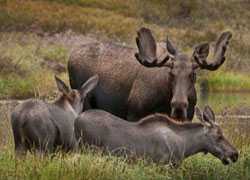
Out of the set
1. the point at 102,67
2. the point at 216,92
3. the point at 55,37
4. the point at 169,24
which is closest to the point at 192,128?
the point at 102,67

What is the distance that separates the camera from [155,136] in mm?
13828

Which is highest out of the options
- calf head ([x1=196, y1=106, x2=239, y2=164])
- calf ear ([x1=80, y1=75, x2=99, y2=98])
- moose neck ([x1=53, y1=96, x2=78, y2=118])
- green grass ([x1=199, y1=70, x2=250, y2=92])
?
calf ear ([x1=80, y1=75, x2=99, y2=98])

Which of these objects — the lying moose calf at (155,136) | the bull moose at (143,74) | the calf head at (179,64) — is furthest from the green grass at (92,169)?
the bull moose at (143,74)

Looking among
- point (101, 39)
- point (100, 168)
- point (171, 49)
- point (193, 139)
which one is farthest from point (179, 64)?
point (101, 39)

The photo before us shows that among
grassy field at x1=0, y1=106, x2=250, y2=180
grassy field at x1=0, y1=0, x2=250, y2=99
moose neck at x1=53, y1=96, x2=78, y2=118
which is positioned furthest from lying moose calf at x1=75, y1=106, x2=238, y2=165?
grassy field at x1=0, y1=0, x2=250, y2=99

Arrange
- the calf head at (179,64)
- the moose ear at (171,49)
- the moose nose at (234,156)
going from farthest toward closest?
the moose ear at (171,49)
the calf head at (179,64)
the moose nose at (234,156)

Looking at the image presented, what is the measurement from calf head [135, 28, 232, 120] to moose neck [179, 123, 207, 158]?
1.33 ft

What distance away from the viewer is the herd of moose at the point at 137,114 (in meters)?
13.7

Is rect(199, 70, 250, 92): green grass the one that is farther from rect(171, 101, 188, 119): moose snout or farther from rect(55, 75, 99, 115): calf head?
rect(171, 101, 188, 119): moose snout

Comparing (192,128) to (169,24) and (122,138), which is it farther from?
(169,24)

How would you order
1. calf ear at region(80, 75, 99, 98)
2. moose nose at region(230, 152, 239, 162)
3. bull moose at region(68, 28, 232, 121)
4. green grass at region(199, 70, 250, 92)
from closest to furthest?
moose nose at region(230, 152, 239, 162)
bull moose at region(68, 28, 232, 121)
calf ear at region(80, 75, 99, 98)
green grass at region(199, 70, 250, 92)

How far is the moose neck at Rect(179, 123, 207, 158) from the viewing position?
552 inches

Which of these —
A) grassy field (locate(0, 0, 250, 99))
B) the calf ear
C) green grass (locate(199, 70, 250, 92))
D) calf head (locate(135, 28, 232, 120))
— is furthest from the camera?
green grass (locate(199, 70, 250, 92))

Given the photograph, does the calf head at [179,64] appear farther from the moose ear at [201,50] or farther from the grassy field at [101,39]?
the grassy field at [101,39]
